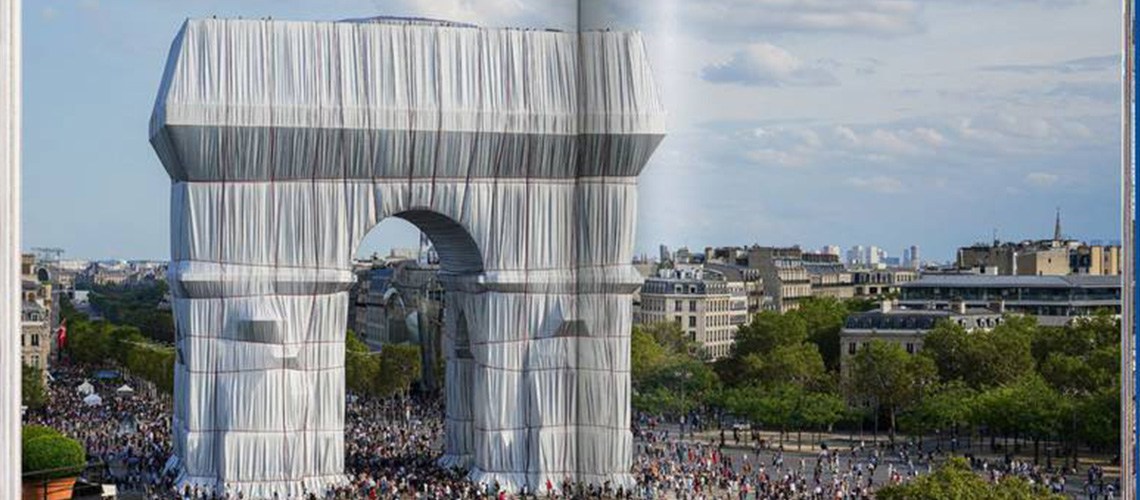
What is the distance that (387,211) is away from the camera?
2045 cm

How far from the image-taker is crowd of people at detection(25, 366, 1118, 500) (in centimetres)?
1794

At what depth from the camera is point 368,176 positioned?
20.2 meters

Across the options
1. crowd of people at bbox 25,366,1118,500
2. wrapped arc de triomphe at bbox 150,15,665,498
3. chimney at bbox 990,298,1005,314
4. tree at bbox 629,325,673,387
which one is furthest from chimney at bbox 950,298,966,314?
tree at bbox 629,325,673,387

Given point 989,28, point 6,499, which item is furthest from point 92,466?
point 989,28

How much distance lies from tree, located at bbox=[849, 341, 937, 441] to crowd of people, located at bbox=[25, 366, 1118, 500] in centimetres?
48

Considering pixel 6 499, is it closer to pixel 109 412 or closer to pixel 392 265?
pixel 109 412

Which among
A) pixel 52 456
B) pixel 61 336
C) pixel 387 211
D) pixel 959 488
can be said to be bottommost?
pixel 959 488

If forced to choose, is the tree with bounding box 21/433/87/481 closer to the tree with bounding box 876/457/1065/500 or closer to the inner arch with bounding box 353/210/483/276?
the inner arch with bounding box 353/210/483/276

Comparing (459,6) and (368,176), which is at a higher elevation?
(459,6)

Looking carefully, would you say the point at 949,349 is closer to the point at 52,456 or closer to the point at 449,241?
the point at 449,241

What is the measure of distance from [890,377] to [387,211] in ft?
19.0

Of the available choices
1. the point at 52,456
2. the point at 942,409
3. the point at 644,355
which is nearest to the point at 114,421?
the point at 644,355

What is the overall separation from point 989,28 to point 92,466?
32.2ft

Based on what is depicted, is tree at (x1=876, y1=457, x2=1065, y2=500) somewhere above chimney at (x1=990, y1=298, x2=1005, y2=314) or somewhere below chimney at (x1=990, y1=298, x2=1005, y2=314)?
below
